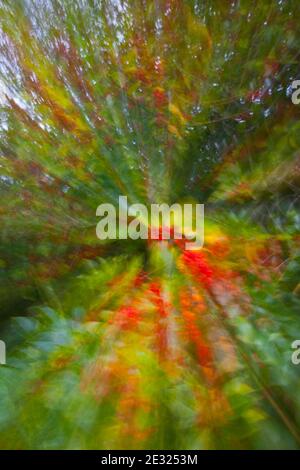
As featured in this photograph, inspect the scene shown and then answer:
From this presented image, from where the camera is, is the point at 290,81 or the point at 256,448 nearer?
the point at 256,448

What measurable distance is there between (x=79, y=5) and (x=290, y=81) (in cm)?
136

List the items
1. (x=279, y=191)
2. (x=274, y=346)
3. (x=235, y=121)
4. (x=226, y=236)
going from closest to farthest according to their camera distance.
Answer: (x=274, y=346) < (x=226, y=236) < (x=279, y=191) < (x=235, y=121)

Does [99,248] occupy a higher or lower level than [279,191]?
lower

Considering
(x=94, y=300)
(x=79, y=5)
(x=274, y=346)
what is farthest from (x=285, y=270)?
(x=79, y=5)

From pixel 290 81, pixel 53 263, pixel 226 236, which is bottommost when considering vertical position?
pixel 53 263

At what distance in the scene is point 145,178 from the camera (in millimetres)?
2508

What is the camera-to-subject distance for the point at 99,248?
2461mm

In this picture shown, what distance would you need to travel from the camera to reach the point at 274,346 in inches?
41.1

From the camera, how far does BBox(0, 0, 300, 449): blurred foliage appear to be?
123 centimetres

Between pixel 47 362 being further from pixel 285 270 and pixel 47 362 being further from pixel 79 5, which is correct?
pixel 79 5

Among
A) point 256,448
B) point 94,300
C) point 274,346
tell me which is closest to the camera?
point 256,448

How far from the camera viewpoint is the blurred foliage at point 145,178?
4.04 feet

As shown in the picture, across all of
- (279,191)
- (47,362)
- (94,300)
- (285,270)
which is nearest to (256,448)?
(47,362)
